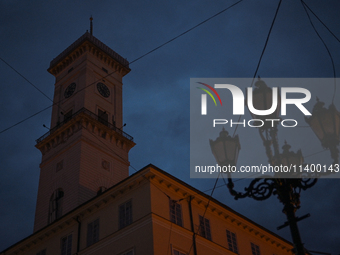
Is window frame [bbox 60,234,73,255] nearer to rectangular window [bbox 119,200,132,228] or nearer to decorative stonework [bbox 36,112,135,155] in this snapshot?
rectangular window [bbox 119,200,132,228]

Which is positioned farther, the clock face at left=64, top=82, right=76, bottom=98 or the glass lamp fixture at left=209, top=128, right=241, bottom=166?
the clock face at left=64, top=82, right=76, bottom=98

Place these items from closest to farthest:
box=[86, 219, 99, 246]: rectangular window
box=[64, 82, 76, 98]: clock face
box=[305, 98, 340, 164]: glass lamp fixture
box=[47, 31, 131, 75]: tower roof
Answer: box=[305, 98, 340, 164]: glass lamp fixture, box=[86, 219, 99, 246]: rectangular window, box=[64, 82, 76, 98]: clock face, box=[47, 31, 131, 75]: tower roof

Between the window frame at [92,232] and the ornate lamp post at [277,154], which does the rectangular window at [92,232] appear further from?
the ornate lamp post at [277,154]

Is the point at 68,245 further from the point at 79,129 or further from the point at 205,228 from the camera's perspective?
the point at 79,129

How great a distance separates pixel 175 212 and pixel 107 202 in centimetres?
460

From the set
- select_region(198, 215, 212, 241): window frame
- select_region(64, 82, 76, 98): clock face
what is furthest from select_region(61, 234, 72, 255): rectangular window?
select_region(64, 82, 76, 98): clock face

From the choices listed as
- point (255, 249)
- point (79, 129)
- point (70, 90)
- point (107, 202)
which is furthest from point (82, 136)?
point (255, 249)

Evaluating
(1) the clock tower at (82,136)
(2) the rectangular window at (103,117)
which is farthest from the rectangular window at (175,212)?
(2) the rectangular window at (103,117)

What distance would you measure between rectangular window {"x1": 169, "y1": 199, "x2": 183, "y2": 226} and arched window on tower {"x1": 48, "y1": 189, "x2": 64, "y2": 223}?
1841cm

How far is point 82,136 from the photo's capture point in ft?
144

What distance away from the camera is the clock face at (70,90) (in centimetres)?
5198

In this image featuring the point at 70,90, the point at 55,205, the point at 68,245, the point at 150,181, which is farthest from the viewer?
the point at 70,90

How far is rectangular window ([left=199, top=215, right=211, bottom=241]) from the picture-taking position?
2732 cm

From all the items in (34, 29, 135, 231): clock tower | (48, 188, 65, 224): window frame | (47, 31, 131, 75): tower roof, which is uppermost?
(47, 31, 131, 75): tower roof
